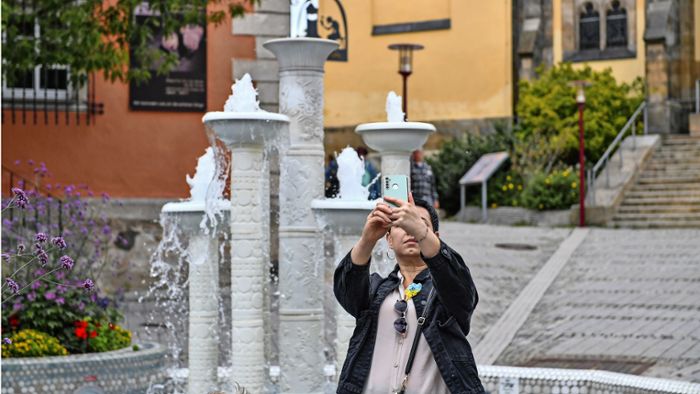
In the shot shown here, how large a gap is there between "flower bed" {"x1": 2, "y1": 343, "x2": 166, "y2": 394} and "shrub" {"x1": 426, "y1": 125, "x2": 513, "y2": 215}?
1717cm

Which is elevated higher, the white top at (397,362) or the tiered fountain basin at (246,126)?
the tiered fountain basin at (246,126)

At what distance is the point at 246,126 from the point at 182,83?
8506 mm

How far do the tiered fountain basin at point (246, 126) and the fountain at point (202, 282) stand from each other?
88 centimetres

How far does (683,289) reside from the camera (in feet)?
46.2

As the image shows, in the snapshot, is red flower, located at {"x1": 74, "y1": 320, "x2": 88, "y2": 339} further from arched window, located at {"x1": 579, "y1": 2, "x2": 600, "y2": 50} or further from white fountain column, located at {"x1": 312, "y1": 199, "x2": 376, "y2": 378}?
arched window, located at {"x1": 579, "y1": 2, "x2": 600, "y2": 50}

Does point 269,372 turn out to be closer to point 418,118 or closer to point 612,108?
point 612,108

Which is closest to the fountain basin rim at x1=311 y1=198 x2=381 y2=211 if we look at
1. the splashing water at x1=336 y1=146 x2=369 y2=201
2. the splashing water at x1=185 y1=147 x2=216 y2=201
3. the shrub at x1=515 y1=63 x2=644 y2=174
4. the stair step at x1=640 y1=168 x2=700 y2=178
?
the splashing water at x1=336 y1=146 x2=369 y2=201

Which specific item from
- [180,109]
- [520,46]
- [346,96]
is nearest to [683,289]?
[180,109]

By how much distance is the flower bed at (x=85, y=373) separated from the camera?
8328 mm

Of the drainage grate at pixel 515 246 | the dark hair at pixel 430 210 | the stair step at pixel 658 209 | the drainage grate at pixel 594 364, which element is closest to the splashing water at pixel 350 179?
the drainage grate at pixel 594 364

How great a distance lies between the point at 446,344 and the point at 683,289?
34.8 ft

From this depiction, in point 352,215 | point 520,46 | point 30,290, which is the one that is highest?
point 520,46

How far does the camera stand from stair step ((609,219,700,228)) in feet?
71.4

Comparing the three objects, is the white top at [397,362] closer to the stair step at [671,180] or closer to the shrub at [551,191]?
the shrub at [551,191]
